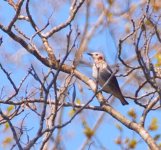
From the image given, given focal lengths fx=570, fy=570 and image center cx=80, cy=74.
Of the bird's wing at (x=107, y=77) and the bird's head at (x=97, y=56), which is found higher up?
the bird's head at (x=97, y=56)

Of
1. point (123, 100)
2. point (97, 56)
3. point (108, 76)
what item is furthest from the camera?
point (97, 56)

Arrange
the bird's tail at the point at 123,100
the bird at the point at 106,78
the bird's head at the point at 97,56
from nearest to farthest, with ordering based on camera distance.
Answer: the bird at the point at 106,78
the bird's tail at the point at 123,100
the bird's head at the point at 97,56

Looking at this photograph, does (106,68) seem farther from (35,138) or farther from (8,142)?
(35,138)

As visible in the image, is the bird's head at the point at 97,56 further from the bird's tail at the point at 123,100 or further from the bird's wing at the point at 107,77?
the bird's tail at the point at 123,100

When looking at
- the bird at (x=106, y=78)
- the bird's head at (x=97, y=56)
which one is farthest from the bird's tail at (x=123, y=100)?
the bird's head at (x=97, y=56)

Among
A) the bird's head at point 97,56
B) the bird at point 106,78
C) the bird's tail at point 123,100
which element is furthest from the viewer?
the bird's head at point 97,56

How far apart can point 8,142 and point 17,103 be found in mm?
1221

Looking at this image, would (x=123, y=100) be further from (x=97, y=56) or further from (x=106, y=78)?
(x=97, y=56)

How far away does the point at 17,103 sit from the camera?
399cm

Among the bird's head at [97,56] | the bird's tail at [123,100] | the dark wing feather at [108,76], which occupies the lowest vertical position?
the bird's tail at [123,100]

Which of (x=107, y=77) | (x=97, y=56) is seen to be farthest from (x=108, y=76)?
(x=97, y=56)

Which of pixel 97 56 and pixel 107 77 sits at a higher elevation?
pixel 97 56

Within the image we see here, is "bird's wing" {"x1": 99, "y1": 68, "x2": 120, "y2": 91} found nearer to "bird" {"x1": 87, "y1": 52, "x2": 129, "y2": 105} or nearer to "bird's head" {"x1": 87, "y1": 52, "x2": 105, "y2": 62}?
"bird" {"x1": 87, "y1": 52, "x2": 129, "y2": 105}

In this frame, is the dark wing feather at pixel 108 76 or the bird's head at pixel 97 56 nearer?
the dark wing feather at pixel 108 76
